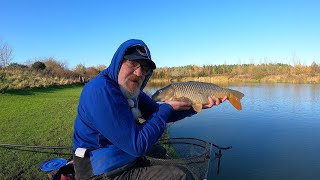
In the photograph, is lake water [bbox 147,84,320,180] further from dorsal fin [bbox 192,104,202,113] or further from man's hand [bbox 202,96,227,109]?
dorsal fin [bbox 192,104,202,113]

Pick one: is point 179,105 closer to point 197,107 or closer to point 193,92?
point 197,107

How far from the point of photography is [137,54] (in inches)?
95.4

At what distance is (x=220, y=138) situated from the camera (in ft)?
29.3

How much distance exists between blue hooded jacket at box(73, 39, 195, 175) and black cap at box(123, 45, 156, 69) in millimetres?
47

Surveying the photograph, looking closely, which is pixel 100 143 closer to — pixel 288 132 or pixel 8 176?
pixel 8 176

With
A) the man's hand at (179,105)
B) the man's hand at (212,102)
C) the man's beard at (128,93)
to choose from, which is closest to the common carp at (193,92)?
the man's hand at (212,102)

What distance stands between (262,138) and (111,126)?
7.82 meters

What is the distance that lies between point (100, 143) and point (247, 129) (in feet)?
28.3

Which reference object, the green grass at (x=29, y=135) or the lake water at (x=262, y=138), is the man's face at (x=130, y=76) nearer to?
the green grass at (x=29, y=135)

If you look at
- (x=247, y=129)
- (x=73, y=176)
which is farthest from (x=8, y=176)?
(x=247, y=129)

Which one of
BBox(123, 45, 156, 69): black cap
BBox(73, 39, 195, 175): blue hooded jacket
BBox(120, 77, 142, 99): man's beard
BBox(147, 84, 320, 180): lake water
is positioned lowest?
BBox(147, 84, 320, 180): lake water

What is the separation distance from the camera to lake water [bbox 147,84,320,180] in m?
6.53

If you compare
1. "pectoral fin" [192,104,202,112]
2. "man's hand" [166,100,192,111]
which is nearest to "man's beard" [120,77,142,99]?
"man's hand" [166,100,192,111]

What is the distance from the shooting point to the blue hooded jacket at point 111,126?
218cm
